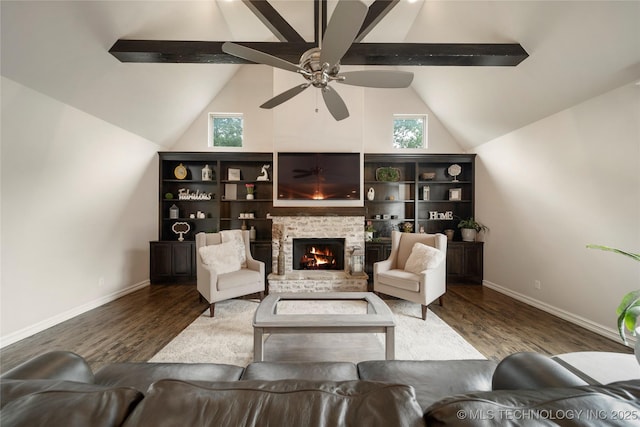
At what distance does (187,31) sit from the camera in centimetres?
331

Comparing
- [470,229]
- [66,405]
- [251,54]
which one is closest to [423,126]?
[470,229]

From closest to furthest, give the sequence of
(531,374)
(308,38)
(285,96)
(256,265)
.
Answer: (531,374)
(285,96)
(256,265)
(308,38)

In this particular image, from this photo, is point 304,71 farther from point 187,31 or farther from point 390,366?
point 187,31

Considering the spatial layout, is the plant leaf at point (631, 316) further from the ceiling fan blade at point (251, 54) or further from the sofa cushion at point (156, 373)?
the ceiling fan blade at point (251, 54)

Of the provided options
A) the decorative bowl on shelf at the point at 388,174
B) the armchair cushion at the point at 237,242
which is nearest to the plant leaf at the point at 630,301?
the armchair cushion at the point at 237,242

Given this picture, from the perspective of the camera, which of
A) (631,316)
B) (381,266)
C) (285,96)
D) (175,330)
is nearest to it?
(631,316)

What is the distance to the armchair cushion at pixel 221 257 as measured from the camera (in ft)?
11.1

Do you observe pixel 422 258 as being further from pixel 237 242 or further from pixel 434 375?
pixel 237 242

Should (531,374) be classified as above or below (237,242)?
below

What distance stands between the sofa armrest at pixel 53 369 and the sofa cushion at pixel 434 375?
1.29 meters

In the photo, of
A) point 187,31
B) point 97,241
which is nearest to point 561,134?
point 187,31

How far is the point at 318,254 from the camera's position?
4879mm

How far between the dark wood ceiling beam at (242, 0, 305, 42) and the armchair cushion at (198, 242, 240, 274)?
277 cm

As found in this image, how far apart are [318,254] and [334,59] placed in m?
3.62
